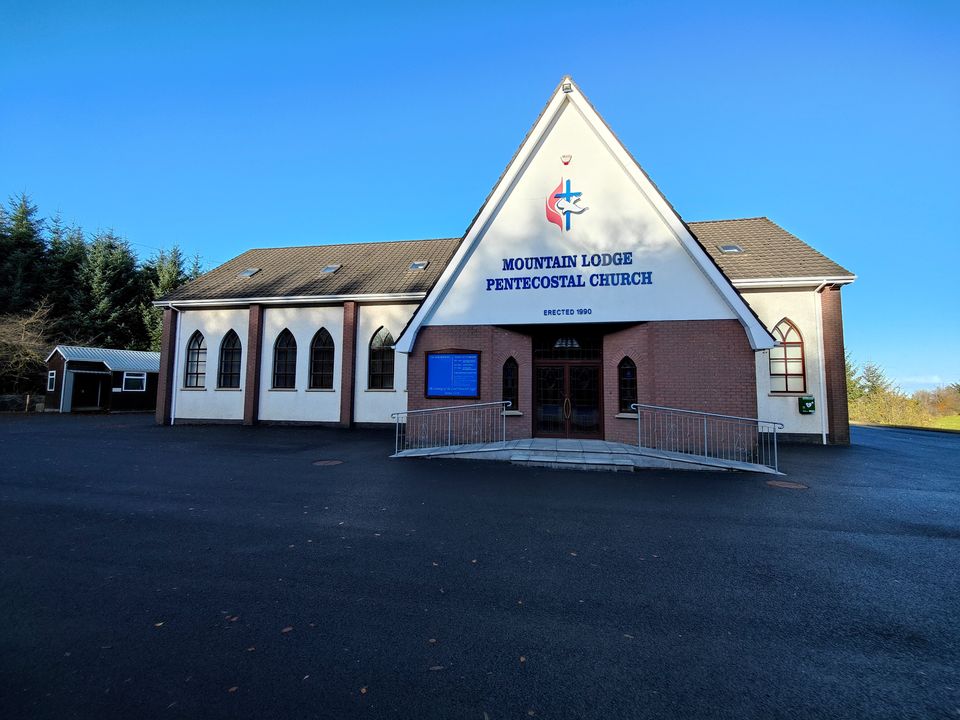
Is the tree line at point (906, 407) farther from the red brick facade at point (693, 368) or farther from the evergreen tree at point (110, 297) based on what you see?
the evergreen tree at point (110, 297)

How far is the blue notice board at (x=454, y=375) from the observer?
13.2 m

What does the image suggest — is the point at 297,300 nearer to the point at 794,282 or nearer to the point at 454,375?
the point at 454,375

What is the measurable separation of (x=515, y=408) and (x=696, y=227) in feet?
47.7

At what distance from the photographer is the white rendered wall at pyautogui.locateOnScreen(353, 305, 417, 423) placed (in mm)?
18578

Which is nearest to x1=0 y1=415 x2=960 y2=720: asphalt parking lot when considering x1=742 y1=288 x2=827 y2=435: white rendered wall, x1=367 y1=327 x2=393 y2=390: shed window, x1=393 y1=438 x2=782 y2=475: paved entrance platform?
x1=393 y1=438 x2=782 y2=475: paved entrance platform

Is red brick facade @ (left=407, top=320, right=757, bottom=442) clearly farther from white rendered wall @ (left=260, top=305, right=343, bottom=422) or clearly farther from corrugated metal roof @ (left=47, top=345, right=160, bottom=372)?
corrugated metal roof @ (left=47, top=345, right=160, bottom=372)

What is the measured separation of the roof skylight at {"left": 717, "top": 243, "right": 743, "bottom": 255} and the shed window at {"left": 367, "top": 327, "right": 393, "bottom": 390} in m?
14.0

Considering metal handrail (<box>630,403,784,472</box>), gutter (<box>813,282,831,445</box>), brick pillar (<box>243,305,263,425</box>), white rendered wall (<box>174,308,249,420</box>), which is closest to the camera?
metal handrail (<box>630,403,784,472</box>)

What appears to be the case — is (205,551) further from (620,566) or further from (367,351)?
(367,351)

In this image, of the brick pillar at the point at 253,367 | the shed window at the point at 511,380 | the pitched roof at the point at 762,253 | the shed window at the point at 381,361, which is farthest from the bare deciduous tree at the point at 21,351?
the pitched roof at the point at 762,253

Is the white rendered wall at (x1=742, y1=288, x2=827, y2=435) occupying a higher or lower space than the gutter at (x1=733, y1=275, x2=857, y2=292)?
lower

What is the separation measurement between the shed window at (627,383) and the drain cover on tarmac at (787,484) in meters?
4.18

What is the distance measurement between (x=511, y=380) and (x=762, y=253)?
1165 cm

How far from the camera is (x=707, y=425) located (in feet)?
38.2
